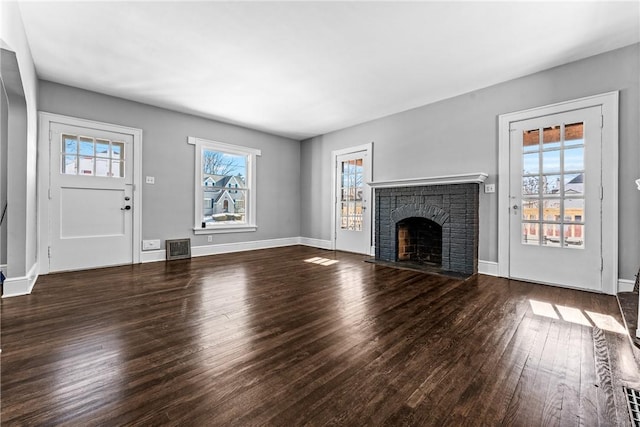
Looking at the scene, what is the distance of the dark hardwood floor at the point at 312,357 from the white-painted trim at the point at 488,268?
0.68 m

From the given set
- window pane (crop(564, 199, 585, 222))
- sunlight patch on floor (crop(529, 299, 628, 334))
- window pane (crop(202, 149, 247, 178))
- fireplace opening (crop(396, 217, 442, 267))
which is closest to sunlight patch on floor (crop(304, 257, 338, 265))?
fireplace opening (crop(396, 217, 442, 267))

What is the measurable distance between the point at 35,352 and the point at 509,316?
3417 millimetres

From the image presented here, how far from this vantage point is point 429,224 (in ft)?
15.5

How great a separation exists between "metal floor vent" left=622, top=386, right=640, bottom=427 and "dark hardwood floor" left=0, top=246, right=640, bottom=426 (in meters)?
0.03

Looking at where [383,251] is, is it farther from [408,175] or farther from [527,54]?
[527,54]

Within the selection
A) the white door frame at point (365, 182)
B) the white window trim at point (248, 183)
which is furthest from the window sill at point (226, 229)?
the white door frame at point (365, 182)

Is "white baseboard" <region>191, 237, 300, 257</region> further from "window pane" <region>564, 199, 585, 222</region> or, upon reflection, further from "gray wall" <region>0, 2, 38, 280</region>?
"window pane" <region>564, 199, 585, 222</region>

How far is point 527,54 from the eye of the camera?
3105 millimetres

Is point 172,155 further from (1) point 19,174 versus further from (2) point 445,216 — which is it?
(2) point 445,216

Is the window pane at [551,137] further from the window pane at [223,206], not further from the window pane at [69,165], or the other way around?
the window pane at [69,165]

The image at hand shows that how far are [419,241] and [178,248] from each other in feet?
13.6

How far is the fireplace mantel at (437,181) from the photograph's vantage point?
379 centimetres

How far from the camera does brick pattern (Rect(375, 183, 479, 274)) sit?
154 inches

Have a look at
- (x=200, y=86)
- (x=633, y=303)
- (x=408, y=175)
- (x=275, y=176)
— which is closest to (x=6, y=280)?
(x=200, y=86)
